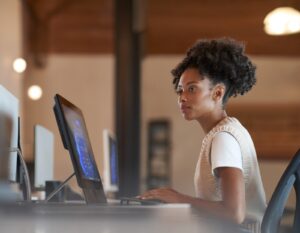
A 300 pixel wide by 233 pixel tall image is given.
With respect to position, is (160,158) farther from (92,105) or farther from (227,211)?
(227,211)

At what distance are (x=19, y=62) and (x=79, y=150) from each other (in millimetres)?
3872

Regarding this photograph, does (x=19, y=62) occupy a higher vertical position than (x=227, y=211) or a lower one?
higher

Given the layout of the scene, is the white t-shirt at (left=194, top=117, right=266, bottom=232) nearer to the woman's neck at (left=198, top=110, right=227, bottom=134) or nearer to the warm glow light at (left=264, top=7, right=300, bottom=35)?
the woman's neck at (left=198, top=110, right=227, bottom=134)

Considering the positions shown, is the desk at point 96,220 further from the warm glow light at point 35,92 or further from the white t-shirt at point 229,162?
the warm glow light at point 35,92

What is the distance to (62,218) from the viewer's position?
69.9 inches

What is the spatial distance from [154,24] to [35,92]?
1.19m

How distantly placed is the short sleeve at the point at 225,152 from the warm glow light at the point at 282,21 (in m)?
4.00

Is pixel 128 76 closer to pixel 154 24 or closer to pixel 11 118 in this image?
pixel 154 24

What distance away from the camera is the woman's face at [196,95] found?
235cm

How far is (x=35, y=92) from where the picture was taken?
6098mm

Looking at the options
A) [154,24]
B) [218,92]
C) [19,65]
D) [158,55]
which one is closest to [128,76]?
[158,55]

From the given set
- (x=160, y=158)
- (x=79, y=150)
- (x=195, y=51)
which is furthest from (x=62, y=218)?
(x=160, y=158)

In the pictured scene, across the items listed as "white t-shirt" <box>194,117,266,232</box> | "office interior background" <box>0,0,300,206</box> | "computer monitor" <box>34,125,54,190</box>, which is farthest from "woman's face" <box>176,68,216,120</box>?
"office interior background" <box>0,0,300,206</box>

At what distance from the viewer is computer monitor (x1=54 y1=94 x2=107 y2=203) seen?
2.07m
